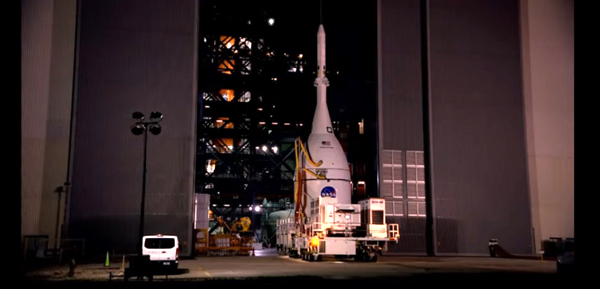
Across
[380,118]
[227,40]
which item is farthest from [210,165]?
[380,118]

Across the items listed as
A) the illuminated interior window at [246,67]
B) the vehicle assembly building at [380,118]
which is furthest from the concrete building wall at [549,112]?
the illuminated interior window at [246,67]

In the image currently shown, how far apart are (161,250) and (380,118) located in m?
21.4

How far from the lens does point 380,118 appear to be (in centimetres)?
4044

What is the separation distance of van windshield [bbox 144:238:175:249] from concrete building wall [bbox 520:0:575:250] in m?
27.6

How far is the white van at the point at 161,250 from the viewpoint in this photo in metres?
23.8

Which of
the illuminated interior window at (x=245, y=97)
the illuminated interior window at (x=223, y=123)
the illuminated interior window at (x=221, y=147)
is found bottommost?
the illuminated interior window at (x=221, y=147)

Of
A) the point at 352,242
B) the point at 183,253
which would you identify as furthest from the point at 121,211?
the point at 352,242

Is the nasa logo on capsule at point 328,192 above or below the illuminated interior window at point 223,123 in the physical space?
below

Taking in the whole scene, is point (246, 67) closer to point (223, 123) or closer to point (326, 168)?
point (223, 123)

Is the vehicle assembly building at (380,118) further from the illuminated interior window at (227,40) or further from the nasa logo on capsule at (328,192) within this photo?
the illuminated interior window at (227,40)

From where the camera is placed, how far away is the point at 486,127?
41250 mm

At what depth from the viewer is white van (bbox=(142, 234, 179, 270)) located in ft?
78.1

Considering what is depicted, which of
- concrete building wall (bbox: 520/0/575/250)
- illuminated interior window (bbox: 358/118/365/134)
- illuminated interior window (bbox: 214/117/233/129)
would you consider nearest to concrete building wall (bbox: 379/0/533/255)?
concrete building wall (bbox: 520/0/575/250)
